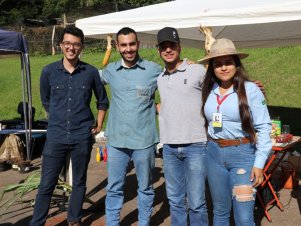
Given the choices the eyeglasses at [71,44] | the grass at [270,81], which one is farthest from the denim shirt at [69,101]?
the grass at [270,81]

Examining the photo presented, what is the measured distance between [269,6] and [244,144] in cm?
183

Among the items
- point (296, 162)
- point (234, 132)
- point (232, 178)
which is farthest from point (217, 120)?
point (296, 162)

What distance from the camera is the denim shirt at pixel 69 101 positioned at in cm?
378

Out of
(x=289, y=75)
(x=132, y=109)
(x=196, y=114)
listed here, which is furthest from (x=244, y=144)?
(x=289, y=75)

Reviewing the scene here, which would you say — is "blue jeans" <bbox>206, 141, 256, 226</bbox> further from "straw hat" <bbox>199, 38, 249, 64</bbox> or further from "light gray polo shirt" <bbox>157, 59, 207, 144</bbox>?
"straw hat" <bbox>199, 38, 249, 64</bbox>

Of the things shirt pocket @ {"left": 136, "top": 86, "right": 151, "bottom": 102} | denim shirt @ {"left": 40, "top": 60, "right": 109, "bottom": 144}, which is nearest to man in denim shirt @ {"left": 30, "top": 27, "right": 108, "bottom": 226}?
denim shirt @ {"left": 40, "top": 60, "right": 109, "bottom": 144}

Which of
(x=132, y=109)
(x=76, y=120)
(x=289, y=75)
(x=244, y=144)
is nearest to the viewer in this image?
(x=244, y=144)

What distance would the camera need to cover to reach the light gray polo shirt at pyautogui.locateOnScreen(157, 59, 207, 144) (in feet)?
10.7

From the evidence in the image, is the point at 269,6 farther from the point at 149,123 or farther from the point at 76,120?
the point at 76,120

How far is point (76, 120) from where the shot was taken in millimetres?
3785

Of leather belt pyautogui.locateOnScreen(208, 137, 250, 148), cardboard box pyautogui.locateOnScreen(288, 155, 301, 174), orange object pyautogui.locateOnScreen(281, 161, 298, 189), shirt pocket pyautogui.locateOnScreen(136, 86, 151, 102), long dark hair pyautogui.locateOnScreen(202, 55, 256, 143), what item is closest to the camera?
long dark hair pyautogui.locateOnScreen(202, 55, 256, 143)

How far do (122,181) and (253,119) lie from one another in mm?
1492

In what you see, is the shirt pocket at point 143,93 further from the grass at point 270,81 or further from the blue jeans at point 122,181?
the grass at point 270,81

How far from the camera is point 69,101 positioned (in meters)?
3.78
